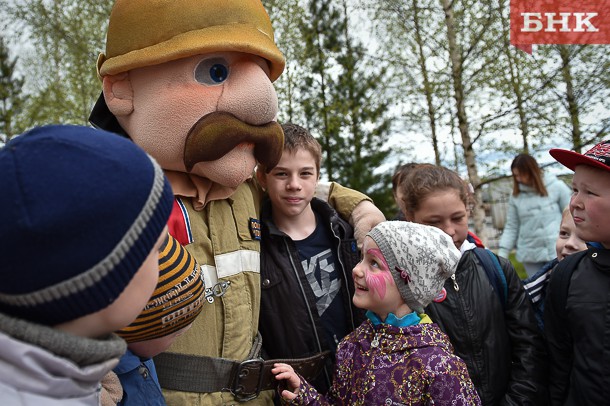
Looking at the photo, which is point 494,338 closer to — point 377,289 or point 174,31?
point 377,289

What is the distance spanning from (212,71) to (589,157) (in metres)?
1.53

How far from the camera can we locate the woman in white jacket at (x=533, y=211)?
5453 mm

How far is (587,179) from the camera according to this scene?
2246 millimetres

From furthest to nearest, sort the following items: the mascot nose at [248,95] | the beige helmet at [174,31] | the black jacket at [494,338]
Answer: the black jacket at [494,338] → the mascot nose at [248,95] → the beige helmet at [174,31]

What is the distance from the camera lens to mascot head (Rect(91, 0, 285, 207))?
2.04 metres

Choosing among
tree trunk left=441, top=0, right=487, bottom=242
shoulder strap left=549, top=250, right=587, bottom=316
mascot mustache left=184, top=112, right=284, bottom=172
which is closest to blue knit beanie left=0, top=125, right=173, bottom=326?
mascot mustache left=184, top=112, right=284, bottom=172

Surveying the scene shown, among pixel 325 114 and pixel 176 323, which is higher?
pixel 325 114

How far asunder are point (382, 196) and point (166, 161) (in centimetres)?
1251

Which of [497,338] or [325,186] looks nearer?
[497,338]

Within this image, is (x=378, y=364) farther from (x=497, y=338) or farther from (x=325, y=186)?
(x=325, y=186)

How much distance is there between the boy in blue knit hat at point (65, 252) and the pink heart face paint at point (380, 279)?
1.10m

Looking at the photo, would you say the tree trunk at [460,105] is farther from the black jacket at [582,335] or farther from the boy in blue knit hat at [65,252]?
the boy in blue knit hat at [65,252]

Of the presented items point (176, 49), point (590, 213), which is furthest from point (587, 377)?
point (176, 49)

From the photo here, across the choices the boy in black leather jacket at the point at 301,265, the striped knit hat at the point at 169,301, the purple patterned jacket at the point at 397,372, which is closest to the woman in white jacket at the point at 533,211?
the boy in black leather jacket at the point at 301,265
